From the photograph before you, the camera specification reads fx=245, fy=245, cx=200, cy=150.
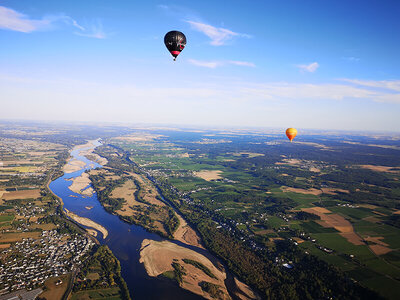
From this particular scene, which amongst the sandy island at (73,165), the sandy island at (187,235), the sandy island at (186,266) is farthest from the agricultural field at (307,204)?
the sandy island at (73,165)

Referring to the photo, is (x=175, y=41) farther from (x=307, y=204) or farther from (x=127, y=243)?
(x=307, y=204)

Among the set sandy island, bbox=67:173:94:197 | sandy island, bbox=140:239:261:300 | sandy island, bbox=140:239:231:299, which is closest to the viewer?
sandy island, bbox=140:239:261:300

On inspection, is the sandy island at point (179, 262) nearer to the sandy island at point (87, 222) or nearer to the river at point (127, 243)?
the river at point (127, 243)

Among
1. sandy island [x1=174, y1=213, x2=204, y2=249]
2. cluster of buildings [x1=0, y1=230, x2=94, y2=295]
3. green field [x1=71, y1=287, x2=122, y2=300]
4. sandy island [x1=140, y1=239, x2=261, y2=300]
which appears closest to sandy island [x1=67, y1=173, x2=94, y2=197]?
cluster of buildings [x1=0, y1=230, x2=94, y2=295]

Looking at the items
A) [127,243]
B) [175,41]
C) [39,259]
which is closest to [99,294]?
[127,243]

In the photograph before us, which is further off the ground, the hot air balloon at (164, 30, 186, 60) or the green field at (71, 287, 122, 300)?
the hot air balloon at (164, 30, 186, 60)

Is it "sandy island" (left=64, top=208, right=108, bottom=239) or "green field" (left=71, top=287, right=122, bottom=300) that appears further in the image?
"sandy island" (left=64, top=208, right=108, bottom=239)

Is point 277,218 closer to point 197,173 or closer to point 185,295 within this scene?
point 185,295

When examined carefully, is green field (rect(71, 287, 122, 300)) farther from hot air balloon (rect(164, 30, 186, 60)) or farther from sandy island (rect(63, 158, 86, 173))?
sandy island (rect(63, 158, 86, 173))
